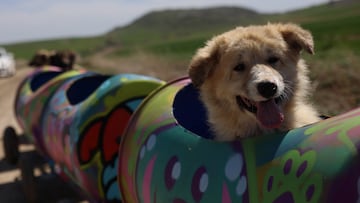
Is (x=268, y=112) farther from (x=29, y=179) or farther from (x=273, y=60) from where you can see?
(x=29, y=179)

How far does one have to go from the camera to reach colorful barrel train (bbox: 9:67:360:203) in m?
2.26

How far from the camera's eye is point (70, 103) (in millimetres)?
6871

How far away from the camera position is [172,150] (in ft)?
11.4

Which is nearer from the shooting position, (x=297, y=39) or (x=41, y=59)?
(x=297, y=39)

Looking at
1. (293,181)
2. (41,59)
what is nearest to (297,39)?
(293,181)

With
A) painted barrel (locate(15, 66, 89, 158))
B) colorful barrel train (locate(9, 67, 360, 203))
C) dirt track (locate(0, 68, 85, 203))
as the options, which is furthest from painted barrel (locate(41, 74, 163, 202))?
painted barrel (locate(15, 66, 89, 158))

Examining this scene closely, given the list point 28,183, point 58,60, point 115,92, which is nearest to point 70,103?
point 28,183

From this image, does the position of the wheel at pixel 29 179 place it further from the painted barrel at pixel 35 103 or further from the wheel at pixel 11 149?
the wheel at pixel 11 149

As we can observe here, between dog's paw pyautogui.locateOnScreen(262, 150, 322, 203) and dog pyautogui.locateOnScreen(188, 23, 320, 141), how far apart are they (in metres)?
0.68

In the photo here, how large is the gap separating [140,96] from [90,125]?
610mm

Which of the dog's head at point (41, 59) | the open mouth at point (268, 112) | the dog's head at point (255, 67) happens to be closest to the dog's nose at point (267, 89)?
the dog's head at point (255, 67)

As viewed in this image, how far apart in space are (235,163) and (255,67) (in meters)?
0.69

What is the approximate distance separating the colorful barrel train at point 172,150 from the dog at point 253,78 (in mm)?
309

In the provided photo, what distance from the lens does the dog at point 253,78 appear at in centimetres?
319
